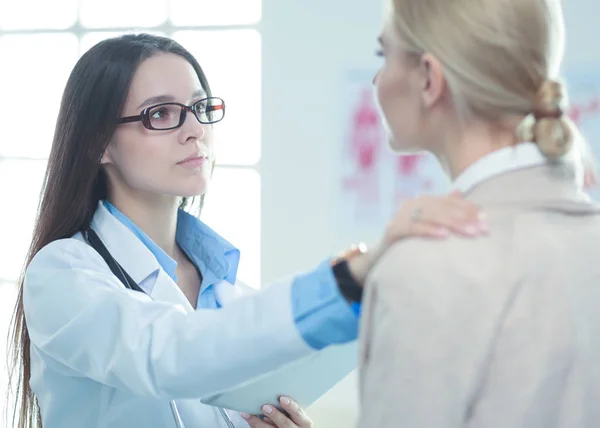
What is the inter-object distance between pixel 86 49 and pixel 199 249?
90.3 inches

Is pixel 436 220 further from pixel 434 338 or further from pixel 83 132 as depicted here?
pixel 83 132

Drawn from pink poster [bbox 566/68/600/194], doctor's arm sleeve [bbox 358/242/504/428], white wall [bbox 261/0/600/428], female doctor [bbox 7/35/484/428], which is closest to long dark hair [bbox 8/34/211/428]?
female doctor [bbox 7/35/484/428]

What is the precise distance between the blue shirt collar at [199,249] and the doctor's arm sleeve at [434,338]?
889mm

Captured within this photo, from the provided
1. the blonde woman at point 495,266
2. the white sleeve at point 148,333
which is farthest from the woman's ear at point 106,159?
the blonde woman at point 495,266

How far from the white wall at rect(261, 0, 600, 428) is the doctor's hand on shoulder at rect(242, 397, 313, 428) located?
5.46ft

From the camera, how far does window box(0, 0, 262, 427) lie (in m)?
3.45

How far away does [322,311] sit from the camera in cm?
113

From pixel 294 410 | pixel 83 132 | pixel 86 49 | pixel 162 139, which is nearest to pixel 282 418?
pixel 294 410

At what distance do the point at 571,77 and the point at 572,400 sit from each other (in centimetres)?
210

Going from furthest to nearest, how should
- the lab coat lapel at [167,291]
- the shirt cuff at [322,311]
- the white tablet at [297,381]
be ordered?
the lab coat lapel at [167,291] → the white tablet at [297,381] → the shirt cuff at [322,311]

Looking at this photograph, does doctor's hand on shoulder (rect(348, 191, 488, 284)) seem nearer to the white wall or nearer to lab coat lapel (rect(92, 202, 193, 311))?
→ lab coat lapel (rect(92, 202, 193, 311))

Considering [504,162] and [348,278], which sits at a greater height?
[504,162]

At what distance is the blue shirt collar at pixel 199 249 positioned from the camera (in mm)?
1707

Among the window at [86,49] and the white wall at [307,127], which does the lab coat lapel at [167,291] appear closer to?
the white wall at [307,127]
